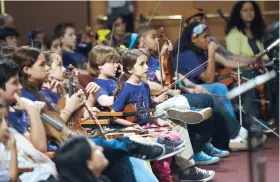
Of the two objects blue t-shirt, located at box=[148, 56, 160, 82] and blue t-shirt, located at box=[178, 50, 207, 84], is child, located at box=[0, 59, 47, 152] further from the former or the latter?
blue t-shirt, located at box=[178, 50, 207, 84]

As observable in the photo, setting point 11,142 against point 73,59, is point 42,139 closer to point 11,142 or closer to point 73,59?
point 11,142

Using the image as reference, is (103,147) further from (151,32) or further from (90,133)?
(151,32)

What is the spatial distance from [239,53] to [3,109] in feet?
11.5

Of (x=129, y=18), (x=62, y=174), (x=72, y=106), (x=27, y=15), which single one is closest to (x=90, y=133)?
(x=72, y=106)

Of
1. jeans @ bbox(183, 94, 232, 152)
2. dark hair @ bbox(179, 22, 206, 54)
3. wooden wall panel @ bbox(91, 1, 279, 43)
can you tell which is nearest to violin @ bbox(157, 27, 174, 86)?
jeans @ bbox(183, 94, 232, 152)

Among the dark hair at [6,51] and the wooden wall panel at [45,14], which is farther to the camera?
the wooden wall panel at [45,14]

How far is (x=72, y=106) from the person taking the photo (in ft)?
11.6

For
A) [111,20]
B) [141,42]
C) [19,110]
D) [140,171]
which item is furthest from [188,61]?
[19,110]

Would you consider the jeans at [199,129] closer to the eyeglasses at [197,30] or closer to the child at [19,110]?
the eyeglasses at [197,30]

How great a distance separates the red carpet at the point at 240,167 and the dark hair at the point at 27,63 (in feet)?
4.71

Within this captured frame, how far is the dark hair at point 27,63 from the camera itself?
11.8 feet

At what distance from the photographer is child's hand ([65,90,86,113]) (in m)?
3.52

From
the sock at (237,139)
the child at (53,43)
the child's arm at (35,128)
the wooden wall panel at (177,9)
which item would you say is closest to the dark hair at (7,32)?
the child at (53,43)

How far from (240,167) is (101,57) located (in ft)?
3.78
